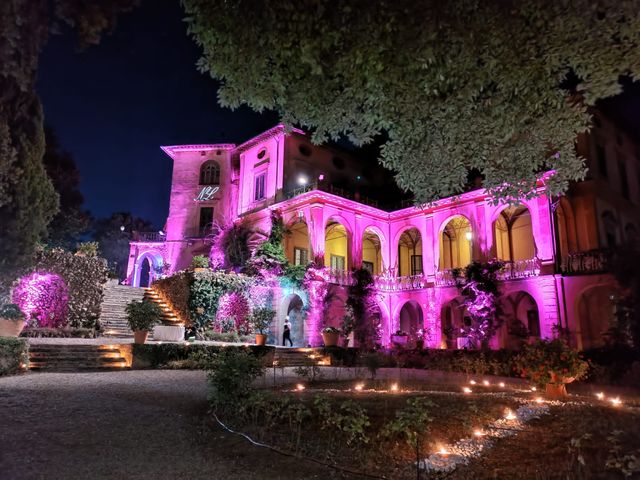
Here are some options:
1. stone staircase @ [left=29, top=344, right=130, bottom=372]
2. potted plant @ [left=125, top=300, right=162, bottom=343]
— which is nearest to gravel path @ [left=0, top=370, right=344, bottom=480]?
stone staircase @ [left=29, top=344, right=130, bottom=372]

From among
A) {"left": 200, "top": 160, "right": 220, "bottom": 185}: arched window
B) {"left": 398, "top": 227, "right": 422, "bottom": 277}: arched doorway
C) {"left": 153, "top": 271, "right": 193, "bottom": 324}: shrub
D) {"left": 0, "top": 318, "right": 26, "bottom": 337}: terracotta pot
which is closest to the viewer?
{"left": 0, "top": 318, "right": 26, "bottom": 337}: terracotta pot

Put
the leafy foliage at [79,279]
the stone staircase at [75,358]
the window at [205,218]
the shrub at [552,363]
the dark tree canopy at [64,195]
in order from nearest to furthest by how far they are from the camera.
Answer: the shrub at [552,363] → the stone staircase at [75,358] → the leafy foliage at [79,279] → the dark tree canopy at [64,195] → the window at [205,218]

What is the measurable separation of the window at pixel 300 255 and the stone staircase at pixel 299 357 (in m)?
9.08

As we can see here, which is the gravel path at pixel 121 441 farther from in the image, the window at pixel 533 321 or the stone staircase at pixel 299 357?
the window at pixel 533 321

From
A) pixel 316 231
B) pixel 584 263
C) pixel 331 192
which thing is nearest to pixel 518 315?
pixel 584 263

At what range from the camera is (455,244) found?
25094 millimetres

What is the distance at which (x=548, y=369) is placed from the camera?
27.1ft

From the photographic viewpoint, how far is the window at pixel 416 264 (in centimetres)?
2625

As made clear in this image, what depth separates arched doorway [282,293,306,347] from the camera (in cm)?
2086

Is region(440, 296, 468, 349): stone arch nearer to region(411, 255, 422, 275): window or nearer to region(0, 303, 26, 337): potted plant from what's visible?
region(411, 255, 422, 275): window

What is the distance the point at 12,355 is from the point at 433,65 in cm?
1099

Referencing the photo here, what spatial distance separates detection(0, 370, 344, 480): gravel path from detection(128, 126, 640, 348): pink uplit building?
13884 mm

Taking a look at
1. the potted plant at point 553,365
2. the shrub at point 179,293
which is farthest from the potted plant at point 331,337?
the potted plant at point 553,365

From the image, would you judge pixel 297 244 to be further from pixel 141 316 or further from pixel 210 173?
pixel 141 316
